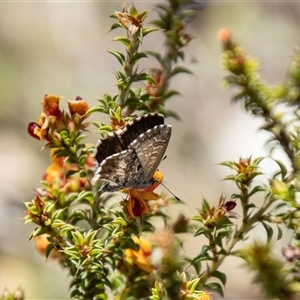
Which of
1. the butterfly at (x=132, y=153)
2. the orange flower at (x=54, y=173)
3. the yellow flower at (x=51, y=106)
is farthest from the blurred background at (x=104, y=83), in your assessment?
the yellow flower at (x=51, y=106)

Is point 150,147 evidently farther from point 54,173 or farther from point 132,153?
point 54,173

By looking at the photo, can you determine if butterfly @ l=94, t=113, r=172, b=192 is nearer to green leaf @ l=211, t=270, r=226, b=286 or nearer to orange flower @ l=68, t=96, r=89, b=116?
orange flower @ l=68, t=96, r=89, b=116

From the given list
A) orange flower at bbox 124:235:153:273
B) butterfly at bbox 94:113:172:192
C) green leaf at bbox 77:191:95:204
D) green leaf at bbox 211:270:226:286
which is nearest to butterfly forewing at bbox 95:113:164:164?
butterfly at bbox 94:113:172:192

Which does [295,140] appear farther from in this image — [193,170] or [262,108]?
[193,170]

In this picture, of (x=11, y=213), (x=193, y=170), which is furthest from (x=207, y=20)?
(x=11, y=213)

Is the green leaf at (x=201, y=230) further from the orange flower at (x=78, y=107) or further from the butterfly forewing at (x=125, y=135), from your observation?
the orange flower at (x=78, y=107)

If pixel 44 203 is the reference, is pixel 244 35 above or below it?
above
